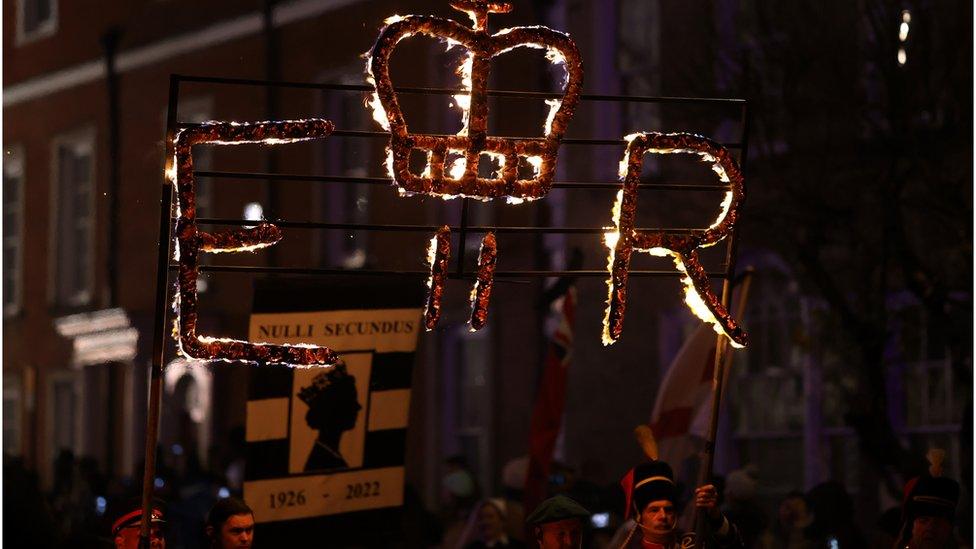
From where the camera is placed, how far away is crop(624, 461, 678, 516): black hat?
8.55 m

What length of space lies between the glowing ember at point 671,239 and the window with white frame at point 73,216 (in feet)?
66.4

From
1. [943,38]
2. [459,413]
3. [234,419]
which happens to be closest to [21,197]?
[234,419]

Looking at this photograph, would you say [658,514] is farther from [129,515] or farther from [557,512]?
[129,515]

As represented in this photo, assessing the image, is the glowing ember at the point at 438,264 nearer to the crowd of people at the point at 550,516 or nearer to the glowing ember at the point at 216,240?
the glowing ember at the point at 216,240

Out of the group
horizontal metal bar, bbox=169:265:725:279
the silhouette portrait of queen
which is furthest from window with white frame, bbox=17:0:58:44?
horizontal metal bar, bbox=169:265:725:279

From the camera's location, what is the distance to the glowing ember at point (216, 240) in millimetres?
7773

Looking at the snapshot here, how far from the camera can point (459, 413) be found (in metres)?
23.7

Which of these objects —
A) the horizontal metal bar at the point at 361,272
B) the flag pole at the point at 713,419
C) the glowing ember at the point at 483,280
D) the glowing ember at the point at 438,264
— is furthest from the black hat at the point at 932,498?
the glowing ember at the point at 438,264

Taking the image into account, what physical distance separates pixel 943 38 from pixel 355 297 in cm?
666

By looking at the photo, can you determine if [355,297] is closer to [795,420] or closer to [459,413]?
[795,420]

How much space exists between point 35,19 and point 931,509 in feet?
72.8

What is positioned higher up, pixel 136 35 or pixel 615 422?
pixel 136 35

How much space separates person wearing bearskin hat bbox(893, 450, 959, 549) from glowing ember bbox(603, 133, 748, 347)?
4.34ft

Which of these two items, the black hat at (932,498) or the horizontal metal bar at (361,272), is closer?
the horizontal metal bar at (361,272)
